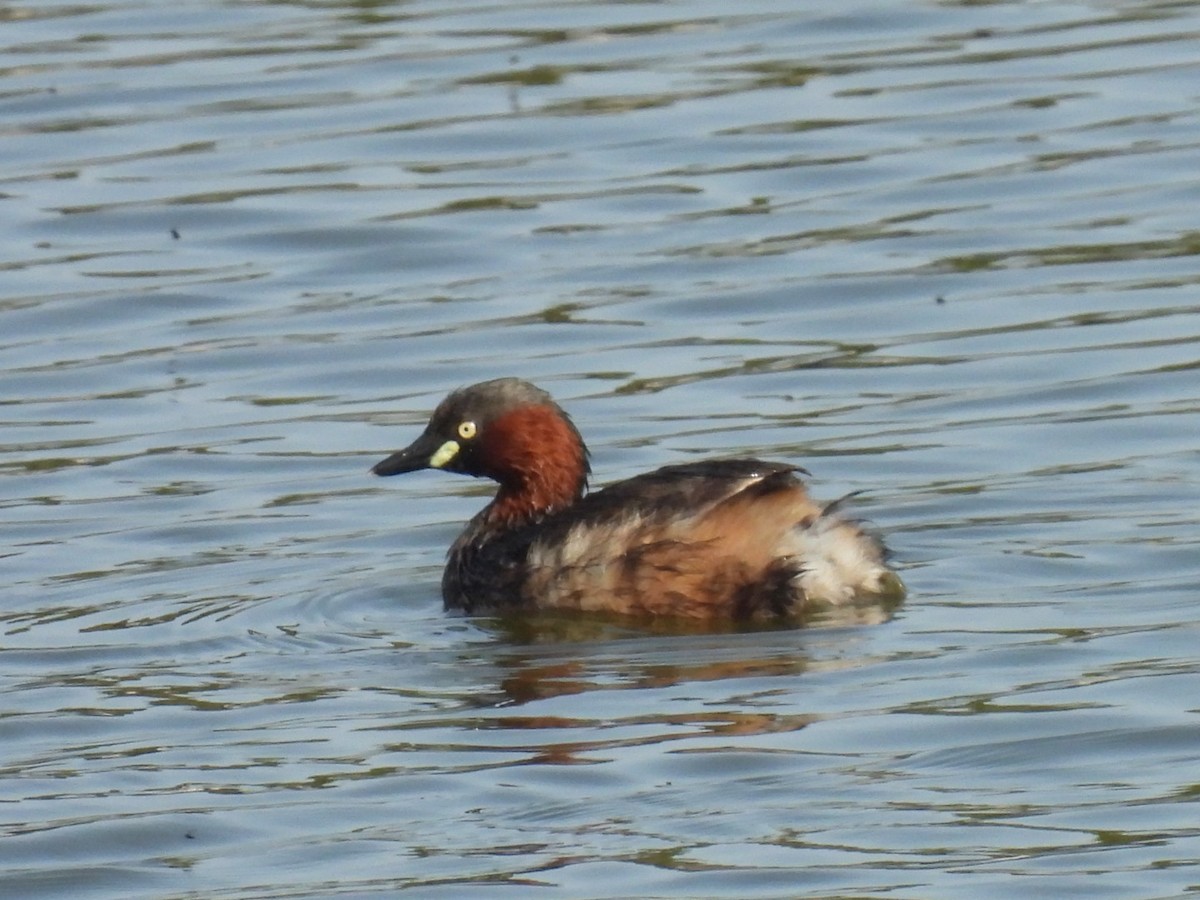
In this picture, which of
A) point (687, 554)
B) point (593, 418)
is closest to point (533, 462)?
point (687, 554)

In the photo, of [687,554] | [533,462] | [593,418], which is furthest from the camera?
[593,418]

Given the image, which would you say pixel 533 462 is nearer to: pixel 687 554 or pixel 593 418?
pixel 687 554

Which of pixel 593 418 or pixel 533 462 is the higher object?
pixel 533 462

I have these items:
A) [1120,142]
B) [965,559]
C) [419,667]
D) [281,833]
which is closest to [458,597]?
[419,667]

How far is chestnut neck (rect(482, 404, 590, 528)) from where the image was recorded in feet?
31.3

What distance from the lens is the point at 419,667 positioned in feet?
27.1

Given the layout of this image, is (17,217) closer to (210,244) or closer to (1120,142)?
(210,244)

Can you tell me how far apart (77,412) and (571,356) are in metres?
1.94

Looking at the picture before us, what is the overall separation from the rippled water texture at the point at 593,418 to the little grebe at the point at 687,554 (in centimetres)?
17

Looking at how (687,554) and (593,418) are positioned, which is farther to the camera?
(593,418)

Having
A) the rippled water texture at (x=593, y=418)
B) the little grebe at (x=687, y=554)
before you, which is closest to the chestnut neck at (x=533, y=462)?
the little grebe at (x=687, y=554)

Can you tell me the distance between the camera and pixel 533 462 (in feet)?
31.3

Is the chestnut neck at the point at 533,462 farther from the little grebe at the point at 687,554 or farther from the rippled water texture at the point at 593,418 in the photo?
the rippled water texture at the point at 593,418

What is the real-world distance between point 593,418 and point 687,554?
8.16 feet
